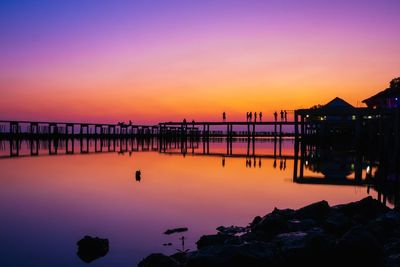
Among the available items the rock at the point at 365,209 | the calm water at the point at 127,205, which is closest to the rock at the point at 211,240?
the calm water at the point at 127,205

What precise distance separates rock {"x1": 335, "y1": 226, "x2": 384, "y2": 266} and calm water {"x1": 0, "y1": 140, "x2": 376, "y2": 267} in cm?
402

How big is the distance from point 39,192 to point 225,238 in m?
13.1

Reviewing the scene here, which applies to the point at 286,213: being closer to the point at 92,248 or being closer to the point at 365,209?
the point at 365,209

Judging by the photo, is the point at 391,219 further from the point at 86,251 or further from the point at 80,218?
the point at 80,218

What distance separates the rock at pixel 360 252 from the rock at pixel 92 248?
17.3 feet

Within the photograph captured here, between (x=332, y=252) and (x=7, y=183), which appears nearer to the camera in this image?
(x=332, y=252)

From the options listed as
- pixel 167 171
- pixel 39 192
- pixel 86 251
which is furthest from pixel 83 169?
pixel 86 251

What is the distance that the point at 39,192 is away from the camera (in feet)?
66.2

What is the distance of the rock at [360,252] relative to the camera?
6922 millimetres

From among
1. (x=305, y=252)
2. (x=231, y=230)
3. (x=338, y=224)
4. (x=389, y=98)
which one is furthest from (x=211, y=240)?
(x=389, y=98)

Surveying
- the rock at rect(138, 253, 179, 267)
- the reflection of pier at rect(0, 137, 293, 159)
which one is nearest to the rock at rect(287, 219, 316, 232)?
the rock at rect(138, 253, 179, 267)

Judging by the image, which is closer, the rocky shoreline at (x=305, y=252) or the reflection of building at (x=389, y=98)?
the rocky shoreline at (x=305, y=252)

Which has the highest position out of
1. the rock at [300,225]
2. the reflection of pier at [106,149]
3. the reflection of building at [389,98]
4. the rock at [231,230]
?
the reflection of building at [389,98]

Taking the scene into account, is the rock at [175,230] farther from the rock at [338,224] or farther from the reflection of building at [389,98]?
the reflection of building at [389,98]
